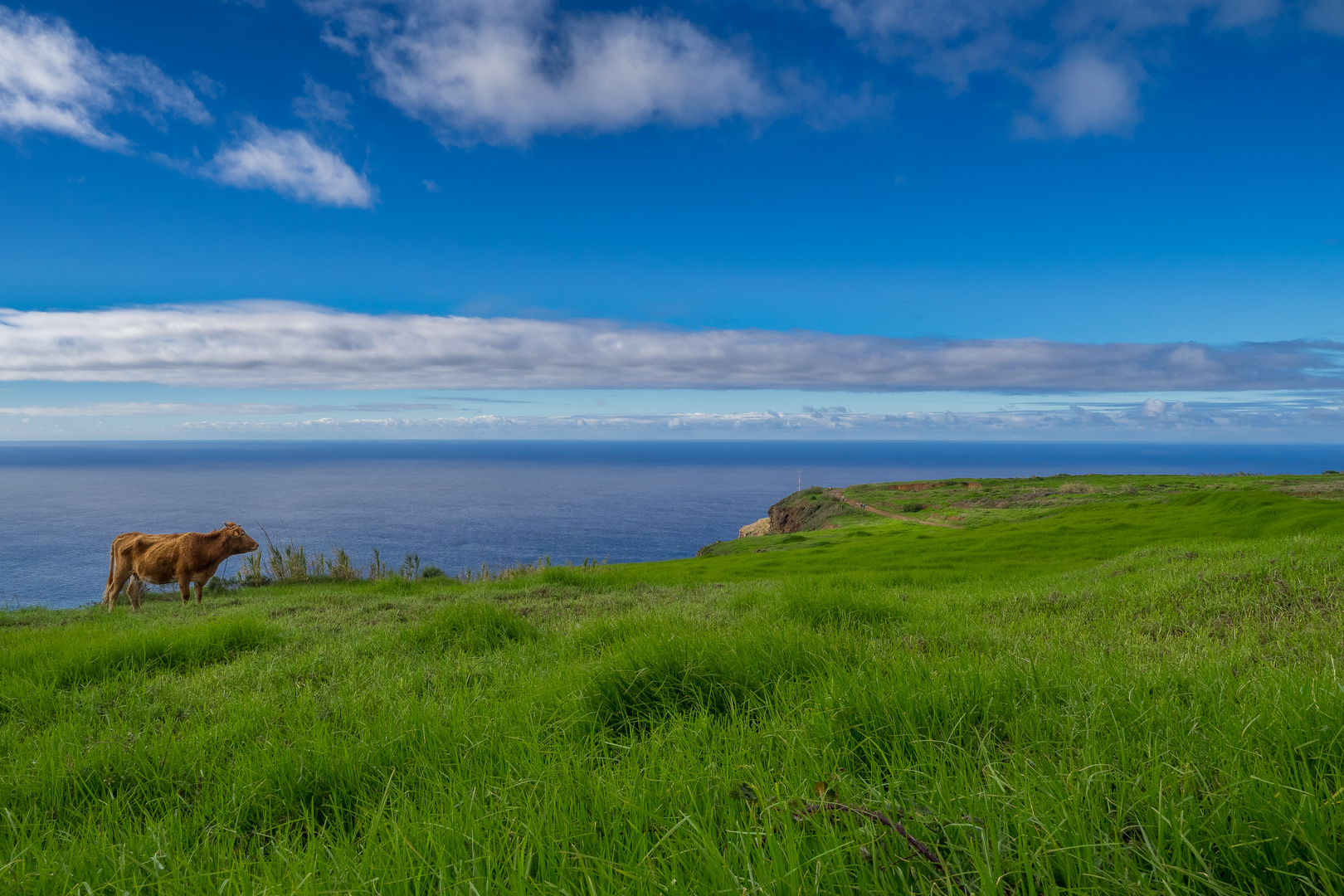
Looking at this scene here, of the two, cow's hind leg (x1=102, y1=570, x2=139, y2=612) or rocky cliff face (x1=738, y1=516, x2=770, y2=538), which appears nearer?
cow's hind leg (x1=102, y1=570, x2=139, y2=612)

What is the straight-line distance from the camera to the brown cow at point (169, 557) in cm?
1489

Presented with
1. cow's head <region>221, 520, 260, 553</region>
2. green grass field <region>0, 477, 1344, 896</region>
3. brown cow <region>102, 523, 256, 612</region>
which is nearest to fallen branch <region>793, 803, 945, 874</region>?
green grass field <region>0, 477, 1344, 896</region>

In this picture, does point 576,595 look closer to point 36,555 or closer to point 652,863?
point 652,863

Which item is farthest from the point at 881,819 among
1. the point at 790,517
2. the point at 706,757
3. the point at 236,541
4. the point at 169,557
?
the point at 790,517

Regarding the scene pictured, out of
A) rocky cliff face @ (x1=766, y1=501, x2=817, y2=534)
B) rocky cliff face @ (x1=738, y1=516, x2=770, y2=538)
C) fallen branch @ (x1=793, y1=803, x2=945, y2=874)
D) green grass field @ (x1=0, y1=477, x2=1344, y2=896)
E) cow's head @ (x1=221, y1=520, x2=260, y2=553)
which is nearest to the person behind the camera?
fallen branch @ (x1=793, y1=803, x2=945, y2=874)

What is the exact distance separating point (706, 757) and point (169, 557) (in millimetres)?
17354

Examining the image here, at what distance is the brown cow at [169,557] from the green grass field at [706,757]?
289 inches

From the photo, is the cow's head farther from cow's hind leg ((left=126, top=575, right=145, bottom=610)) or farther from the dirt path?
the dirt path

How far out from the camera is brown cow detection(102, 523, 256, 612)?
14.9 m

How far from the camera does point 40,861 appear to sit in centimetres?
247

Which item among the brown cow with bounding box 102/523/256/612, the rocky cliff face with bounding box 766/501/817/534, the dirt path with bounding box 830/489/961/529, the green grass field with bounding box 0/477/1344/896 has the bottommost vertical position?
the rocky cliff face with bounding box 766/501/817/534

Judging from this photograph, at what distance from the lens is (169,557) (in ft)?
48.9

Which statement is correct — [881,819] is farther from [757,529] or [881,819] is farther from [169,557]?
[757,529]

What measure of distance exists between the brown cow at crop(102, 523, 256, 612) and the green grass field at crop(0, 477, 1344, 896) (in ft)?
24.0
